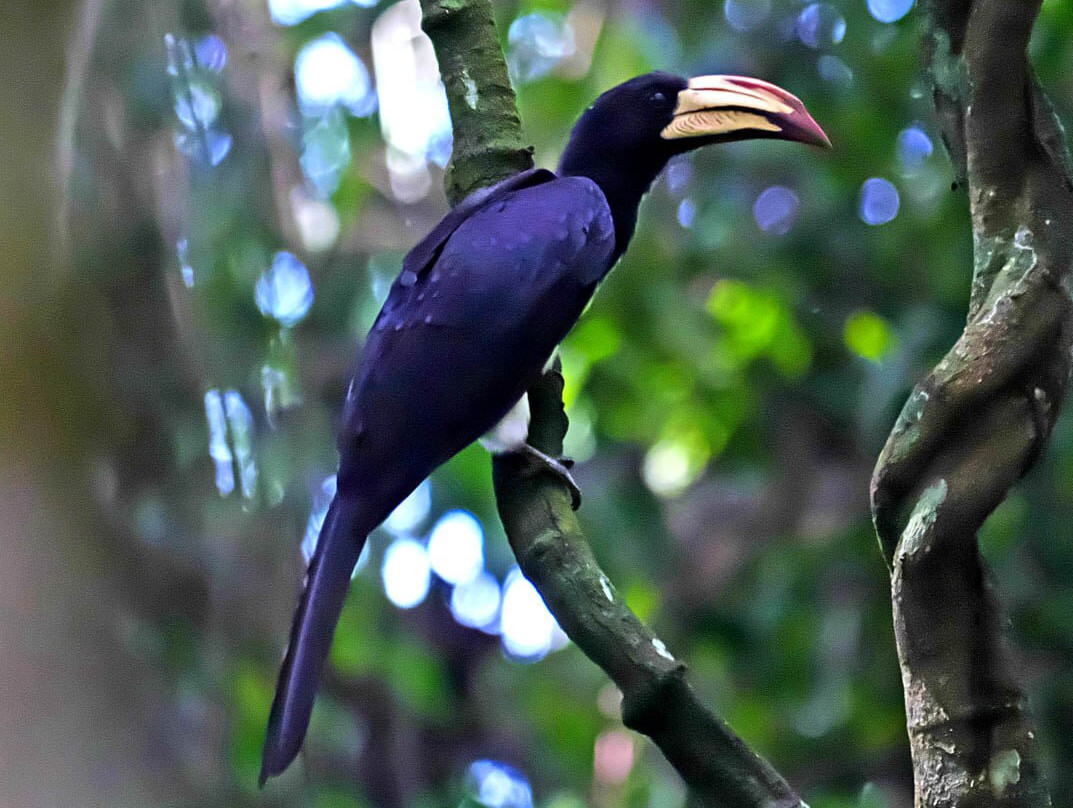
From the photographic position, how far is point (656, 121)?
2439mm

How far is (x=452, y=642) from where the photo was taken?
4.30 m

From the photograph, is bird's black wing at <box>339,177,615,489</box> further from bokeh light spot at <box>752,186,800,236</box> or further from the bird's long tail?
bokeh light spot at <box>752,186,800,236</box>

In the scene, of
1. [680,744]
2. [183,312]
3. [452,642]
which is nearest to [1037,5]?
Result: [680,744]

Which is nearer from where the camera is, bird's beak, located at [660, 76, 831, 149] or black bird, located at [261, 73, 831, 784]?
black bird, located at [261, 73, 831, 784]

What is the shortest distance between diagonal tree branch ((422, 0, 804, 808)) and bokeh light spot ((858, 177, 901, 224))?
148 cm

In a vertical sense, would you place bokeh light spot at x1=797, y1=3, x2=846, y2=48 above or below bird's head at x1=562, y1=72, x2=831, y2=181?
below

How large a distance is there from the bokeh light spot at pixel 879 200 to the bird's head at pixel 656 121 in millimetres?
938

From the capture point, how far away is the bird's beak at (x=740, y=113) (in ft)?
6.98

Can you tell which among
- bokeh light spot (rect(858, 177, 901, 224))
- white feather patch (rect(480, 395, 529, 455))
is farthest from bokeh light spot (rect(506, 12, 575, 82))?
white feather patch (rect(480, 395, 529, 455))

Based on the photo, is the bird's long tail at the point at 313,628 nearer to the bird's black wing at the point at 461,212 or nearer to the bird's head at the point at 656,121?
the bird's black wing at the point at 461,212

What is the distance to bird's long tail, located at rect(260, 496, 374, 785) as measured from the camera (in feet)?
4.39

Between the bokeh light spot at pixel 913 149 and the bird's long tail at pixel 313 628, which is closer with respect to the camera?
the bird's long tail at pixel 313 628

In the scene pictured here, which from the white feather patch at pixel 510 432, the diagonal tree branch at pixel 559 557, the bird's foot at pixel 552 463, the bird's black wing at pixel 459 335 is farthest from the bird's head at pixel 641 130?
the bird's foot at pixel 552 463

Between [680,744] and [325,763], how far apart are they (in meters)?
2.16
